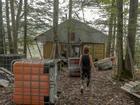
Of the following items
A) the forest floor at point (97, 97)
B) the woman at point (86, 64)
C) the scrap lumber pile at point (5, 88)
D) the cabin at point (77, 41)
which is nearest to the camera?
the scrap lumber pile at point (5, 88)

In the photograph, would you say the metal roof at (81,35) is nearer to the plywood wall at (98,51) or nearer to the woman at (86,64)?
the plywood wall at (98,51)

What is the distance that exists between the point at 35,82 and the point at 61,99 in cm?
154

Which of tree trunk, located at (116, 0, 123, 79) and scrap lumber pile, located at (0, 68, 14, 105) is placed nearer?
scrap lumber pile, located at (0, 68, 14, 105)

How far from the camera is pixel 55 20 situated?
18.3 m

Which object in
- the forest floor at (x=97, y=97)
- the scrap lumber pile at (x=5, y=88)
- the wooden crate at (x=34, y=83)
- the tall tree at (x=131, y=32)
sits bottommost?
the forest floor at (x=97, y=97)

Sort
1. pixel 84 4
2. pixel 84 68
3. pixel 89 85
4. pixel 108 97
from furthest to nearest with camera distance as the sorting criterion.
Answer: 1. pixel 84 4
2. pixel 89 85
3. pixel 84 68
4. pixel 108 97

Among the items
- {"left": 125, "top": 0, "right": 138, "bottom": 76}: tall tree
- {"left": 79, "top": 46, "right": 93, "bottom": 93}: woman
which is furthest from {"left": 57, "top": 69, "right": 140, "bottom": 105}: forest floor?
{"left": 125, "top": 0, "right": 138, "bottom": 76}: tall tree

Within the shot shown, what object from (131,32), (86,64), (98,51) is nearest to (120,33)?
(131,32)

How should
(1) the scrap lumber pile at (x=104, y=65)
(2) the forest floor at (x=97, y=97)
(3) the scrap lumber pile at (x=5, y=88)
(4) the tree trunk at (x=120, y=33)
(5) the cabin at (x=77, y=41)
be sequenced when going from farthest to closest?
(5) the cabin at (x=77, y=41)
(1) the scrap lumber pile at (x=104, y=65)
(4) the tree trunk at (x=120, y=33)
(2) the forest floor at (x=97, y=97)
(3) the scrap lumber pile at (x=5, y=88)

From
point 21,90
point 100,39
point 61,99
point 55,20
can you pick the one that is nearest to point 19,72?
point 21,90

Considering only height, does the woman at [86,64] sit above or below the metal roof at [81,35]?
below

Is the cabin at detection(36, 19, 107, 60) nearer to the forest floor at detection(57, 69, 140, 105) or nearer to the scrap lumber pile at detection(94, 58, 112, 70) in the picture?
the scrap lumber pile at detection(94, 58, 112, 70)

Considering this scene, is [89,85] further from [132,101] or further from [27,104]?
[27,104]

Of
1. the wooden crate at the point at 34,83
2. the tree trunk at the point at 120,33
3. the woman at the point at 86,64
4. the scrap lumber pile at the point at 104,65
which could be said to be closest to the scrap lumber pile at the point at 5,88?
the wooden crate at the point at 34,83
